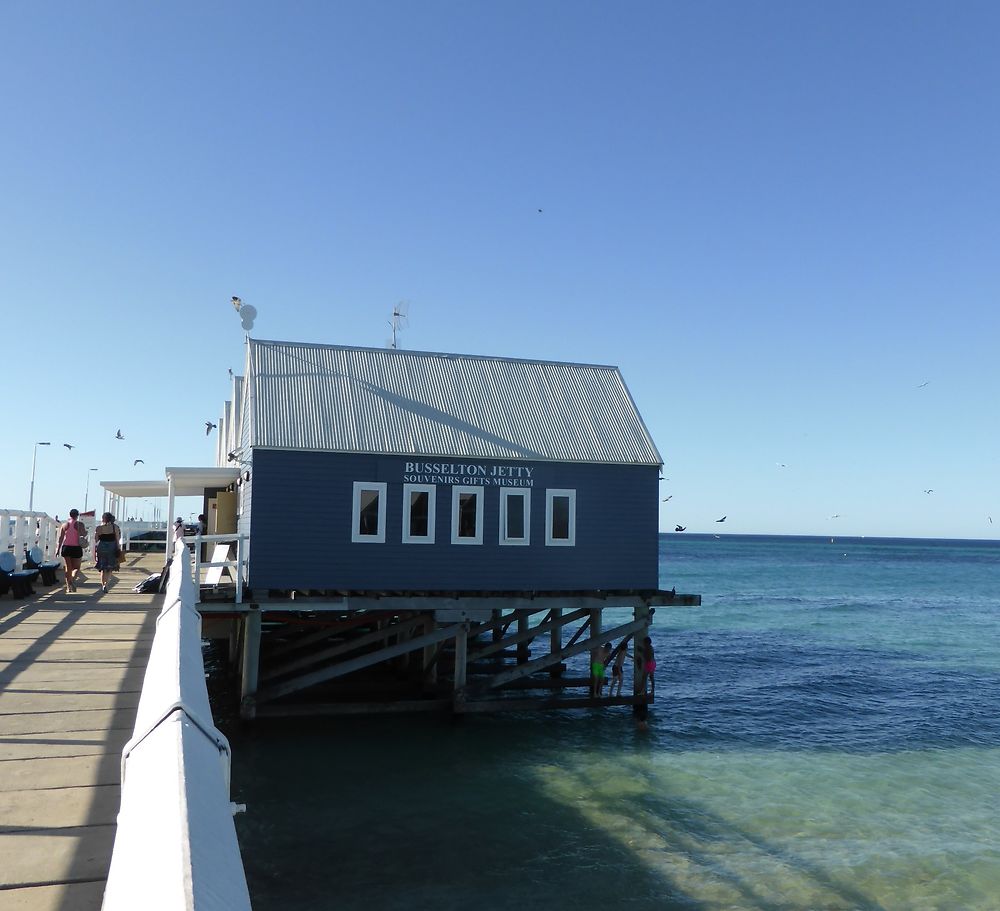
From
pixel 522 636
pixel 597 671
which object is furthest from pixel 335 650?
pixel 597 671

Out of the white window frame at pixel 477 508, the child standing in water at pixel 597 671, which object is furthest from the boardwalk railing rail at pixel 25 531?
the child standing in water at pixel 597 671

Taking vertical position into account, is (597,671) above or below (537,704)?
above

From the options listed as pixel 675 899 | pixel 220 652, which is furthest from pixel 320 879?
pixel 220 652

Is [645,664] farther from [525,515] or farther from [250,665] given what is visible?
[250,665]

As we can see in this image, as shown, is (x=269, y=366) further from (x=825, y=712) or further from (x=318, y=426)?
(x=825, y=712)

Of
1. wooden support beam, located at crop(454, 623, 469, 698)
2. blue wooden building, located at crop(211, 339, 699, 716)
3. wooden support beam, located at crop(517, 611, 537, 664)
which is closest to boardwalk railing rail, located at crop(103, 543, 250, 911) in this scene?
blue wooden building, located at crop(211, 339, 699, 716)

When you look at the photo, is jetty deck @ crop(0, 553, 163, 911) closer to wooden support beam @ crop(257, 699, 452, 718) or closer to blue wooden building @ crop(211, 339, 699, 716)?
blue wooden building @ crop(211, 339, 699, 716)

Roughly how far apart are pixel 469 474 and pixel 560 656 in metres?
4.71

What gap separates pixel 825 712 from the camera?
74.3 feet

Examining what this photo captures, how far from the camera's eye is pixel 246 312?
2317cm

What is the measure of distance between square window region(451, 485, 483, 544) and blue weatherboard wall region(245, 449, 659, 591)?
128 mm

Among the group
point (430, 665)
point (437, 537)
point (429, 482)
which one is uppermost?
point (429, 482)

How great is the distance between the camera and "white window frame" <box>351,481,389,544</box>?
18.3 meters

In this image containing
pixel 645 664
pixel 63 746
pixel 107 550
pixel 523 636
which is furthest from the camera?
pixel 523 636
